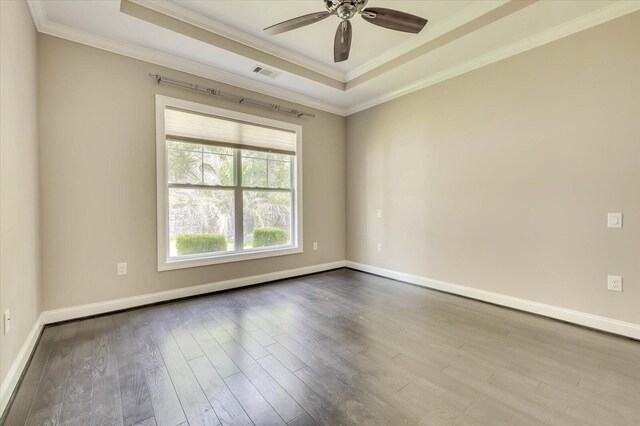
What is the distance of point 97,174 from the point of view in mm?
2785

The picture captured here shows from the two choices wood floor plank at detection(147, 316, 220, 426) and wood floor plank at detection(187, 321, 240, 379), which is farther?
wood floor plank at detection(187, 321, 240, 379)

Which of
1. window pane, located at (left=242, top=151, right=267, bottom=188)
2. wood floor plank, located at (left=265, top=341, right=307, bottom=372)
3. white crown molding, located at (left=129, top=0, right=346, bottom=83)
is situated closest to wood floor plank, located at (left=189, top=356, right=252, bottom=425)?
wood floor plank, located at (left=265, top=341, right=307, bottom=372)

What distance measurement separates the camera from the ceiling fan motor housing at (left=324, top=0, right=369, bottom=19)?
2014mm

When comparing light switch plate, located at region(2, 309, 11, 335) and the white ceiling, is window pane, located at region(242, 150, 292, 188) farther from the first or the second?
light switch plate, located at region(2, 309, 11, 335)

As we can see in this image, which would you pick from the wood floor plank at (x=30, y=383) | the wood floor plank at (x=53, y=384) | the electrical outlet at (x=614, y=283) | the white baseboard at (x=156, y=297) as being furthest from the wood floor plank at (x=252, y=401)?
the electrical outlet at (x=614, y=283)

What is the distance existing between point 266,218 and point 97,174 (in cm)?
201

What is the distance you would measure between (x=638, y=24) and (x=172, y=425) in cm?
430

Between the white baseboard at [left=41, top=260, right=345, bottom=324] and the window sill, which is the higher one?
the window sill

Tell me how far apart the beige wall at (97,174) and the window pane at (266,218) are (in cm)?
92

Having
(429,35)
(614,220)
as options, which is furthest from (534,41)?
(614,220)

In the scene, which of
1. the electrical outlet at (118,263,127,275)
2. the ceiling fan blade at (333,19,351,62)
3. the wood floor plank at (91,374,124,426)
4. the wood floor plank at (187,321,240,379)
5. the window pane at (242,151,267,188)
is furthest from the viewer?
the window pane at (242,151,267,188)

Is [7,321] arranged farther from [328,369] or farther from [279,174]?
[279,174]

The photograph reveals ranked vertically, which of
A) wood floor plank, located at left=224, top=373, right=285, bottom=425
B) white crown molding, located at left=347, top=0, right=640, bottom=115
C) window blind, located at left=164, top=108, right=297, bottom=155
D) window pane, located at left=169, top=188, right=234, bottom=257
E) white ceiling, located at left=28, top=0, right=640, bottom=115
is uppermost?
white ceiling, located at left=28, top=0, right=640, bottom=115

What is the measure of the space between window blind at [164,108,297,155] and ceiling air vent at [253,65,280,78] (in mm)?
663
